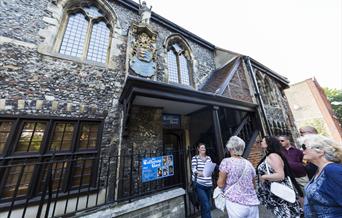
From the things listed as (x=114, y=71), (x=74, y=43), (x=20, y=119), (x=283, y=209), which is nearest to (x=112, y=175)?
(x=20, y=119)

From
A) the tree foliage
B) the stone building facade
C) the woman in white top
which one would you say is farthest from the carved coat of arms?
the tree foliage

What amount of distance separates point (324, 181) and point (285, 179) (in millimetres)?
894

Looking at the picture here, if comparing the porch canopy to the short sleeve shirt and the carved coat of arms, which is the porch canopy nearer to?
the carved coat of arms

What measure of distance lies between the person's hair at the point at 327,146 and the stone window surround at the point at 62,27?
17.5 feet

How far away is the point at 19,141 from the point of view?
3.27 m

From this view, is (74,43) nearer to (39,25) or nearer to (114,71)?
(39,25)

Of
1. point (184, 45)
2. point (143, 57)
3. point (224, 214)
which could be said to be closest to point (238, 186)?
point (224, 214)

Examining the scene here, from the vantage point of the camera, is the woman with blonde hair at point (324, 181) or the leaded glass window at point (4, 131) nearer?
the woman with blonde hair at point (324, 181)

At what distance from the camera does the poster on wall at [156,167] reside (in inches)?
118

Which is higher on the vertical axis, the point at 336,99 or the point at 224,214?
the point at 336,99

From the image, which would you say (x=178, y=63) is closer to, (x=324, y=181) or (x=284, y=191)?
(x=284, y=191)

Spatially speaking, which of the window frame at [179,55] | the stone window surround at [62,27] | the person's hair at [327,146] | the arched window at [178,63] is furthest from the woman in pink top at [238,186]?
the window frame at [179,55]

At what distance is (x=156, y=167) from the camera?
125 inches

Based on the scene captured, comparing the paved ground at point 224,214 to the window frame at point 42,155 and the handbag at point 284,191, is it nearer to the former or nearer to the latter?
the handbag at point 284,191
